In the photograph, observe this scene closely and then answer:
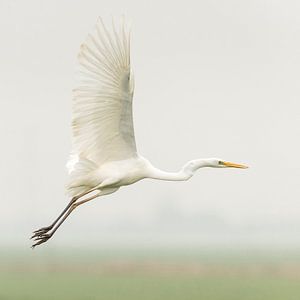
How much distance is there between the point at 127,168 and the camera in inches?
436

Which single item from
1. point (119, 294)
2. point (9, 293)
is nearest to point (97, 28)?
point (9, 293)

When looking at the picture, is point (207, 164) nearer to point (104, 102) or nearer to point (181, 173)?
point (181, 173)

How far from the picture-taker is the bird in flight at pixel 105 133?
10.1m

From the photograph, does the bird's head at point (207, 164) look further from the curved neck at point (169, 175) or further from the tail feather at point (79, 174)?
the tail feather at point (79, 174)

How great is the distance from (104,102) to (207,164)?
1.63m

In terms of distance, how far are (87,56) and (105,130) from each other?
1.04 meters

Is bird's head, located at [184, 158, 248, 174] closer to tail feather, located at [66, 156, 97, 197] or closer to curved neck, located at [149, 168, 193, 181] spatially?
curved neck, located at [149, 168, 193, 181]

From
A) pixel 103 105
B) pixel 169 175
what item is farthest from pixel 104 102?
pixel 169 175

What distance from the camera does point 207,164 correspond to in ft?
37.3

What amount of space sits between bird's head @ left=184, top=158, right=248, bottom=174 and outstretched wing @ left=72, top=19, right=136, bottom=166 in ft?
2.35

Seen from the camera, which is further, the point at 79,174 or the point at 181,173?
the point at 181,173

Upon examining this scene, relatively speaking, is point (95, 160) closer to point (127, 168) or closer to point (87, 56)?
point (127, 168)

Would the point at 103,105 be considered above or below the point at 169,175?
above

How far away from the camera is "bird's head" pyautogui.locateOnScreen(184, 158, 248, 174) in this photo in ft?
37.0
